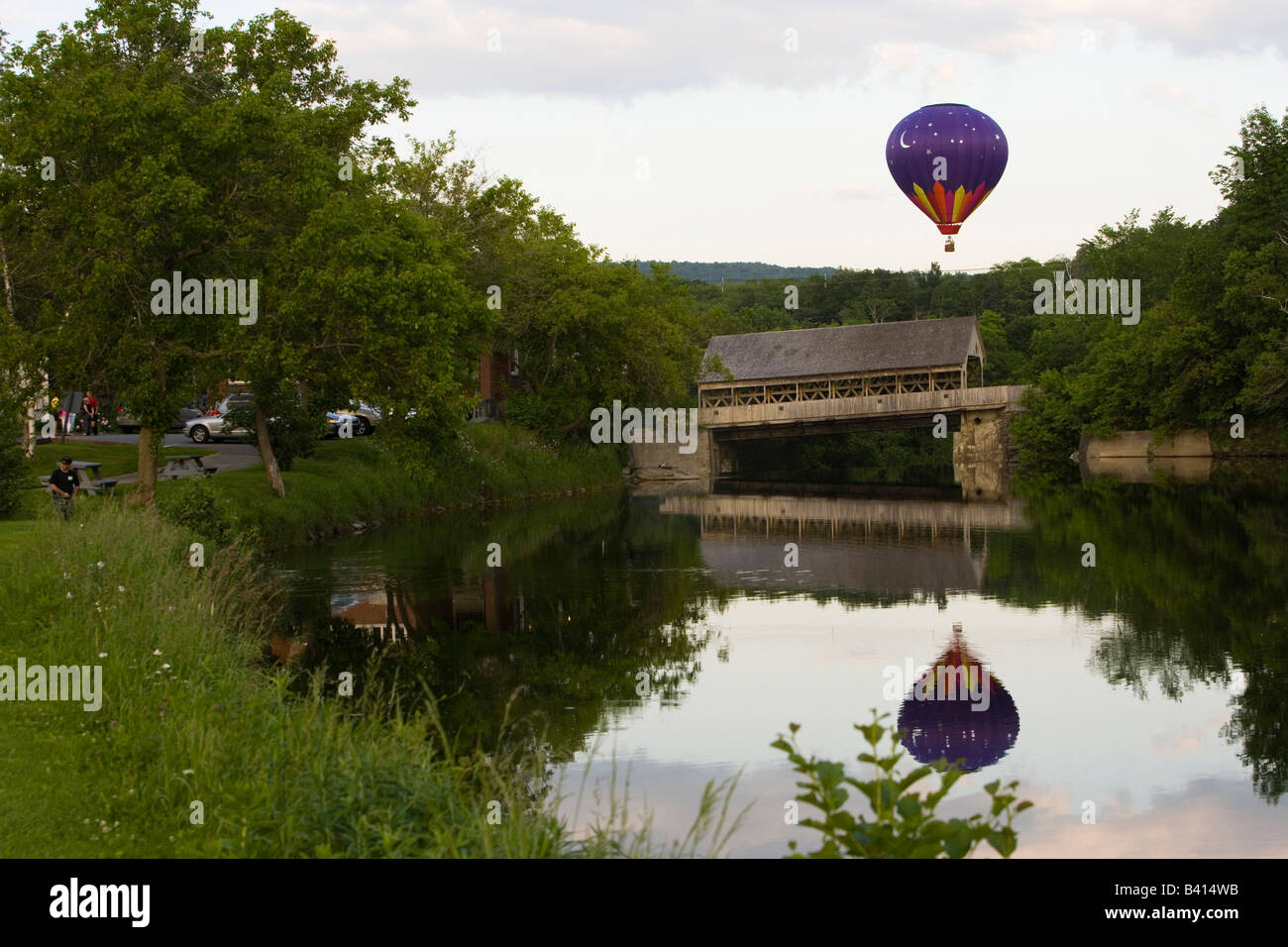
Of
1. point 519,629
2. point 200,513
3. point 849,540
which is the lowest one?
point 519,629

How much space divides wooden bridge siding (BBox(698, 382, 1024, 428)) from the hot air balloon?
1683 cm

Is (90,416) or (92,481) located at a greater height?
(90,416)

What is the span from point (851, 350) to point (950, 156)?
76.7ft

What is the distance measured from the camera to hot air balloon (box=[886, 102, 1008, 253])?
47250 millimetres

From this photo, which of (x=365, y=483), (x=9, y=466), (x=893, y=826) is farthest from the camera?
(x=365, y=483)

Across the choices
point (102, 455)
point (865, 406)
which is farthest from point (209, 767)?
point (865, 406)

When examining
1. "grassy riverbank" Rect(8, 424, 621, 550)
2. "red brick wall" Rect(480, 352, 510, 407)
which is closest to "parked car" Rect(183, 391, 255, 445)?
"grassy riverbank" Rect(8, 424, 621, 550)

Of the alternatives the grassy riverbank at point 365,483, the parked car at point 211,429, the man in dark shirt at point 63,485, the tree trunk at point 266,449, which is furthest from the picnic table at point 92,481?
the parked car at point 211,429

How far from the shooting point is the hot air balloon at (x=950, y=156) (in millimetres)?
47250

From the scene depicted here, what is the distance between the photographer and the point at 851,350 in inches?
2771

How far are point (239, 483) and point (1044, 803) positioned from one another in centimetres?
2591

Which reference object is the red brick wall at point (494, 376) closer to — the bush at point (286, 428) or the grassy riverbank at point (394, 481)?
the grassy riverbank at point (394, 481)

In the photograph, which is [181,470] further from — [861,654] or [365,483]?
[861,654]
